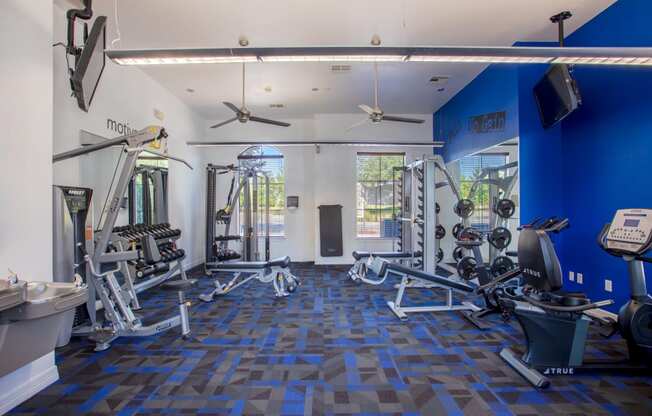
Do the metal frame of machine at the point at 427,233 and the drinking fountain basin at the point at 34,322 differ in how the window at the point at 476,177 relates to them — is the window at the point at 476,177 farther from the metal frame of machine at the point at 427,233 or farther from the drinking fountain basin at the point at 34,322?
the drinking fountain basin at the point at 34,322

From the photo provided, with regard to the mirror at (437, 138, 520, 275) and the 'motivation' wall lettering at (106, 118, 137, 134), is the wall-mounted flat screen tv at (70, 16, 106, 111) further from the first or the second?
the mirror at (437, 138, 520, 275)

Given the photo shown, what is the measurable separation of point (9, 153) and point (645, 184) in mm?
5438

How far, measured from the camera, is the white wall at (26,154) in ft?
6.64

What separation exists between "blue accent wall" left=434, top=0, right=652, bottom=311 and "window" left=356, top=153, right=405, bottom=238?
293cm

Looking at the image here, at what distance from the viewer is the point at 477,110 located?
5.34 m

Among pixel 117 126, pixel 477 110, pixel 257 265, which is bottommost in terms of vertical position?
pixel 257 265

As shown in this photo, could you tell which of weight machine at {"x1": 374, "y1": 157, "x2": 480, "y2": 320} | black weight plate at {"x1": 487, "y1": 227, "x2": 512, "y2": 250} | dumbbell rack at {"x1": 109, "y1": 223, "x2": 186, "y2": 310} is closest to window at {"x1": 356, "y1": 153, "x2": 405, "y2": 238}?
weight machine at {"x1": 374, "y1": 157, "x2": 480, "y2": 320}

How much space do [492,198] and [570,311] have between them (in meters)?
3.54

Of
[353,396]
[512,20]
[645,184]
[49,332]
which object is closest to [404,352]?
[353,396]

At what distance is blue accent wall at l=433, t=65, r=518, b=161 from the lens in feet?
14.6

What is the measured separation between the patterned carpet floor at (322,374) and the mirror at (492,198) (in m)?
1.39

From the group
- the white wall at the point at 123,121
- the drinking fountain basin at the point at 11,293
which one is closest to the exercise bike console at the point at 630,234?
the drinking fountain basin at the point at 11,293

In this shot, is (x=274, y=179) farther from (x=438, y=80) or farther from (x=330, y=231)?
(x=438, y=80)

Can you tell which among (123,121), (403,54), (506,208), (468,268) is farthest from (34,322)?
(506,208)
